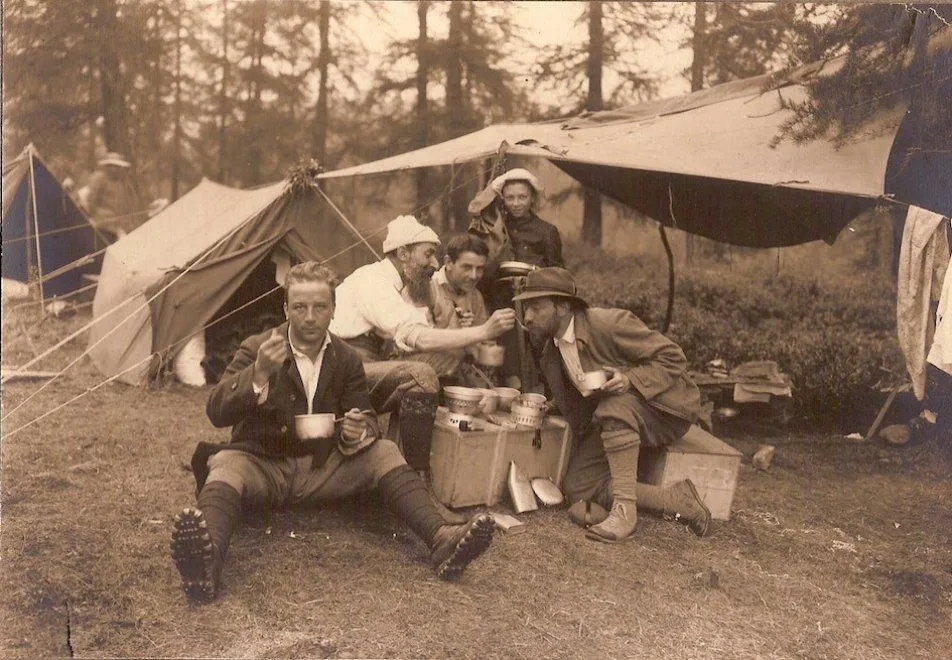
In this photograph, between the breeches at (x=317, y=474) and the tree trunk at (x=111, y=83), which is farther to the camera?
the tree trunk at (x=111, y=83)

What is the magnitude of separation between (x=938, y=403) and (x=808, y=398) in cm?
84

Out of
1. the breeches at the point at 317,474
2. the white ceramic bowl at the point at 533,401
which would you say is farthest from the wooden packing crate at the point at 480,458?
the breeches at the point at 317,474

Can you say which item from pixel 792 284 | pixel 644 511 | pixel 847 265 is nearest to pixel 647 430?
pixel 644 511

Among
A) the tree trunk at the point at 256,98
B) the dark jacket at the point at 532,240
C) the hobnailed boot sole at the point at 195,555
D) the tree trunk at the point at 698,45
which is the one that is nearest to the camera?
the hobnailed boot sole at the point at 195,555

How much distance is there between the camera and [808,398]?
582 centimetres

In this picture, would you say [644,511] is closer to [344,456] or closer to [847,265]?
[344,456]

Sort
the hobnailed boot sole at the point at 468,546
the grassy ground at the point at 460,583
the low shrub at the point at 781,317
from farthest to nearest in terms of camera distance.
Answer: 1. the low shrub at the point at 781,317
2. the hobnailed boot sole at the point at 468,546
3. the grassy ground at the point at 460,583

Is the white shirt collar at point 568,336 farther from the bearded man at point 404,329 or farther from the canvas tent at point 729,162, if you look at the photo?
the canvas tent at point 729,162

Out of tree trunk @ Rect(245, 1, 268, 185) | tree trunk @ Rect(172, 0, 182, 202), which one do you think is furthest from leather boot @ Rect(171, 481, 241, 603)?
tree trunk @ Rect(245, 1, 268, 185)

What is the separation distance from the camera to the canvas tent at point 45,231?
30.9ft

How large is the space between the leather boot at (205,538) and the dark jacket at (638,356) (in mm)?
1775

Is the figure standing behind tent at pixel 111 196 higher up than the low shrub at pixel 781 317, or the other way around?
the figure standing behind tent at pixel 111 196

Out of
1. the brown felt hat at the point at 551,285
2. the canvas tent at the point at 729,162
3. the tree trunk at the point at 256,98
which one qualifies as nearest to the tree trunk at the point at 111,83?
the tree trunk at the point at 256,98

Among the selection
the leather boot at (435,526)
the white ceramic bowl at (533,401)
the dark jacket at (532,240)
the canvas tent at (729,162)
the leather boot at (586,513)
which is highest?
the canvas tent at (729,162)
